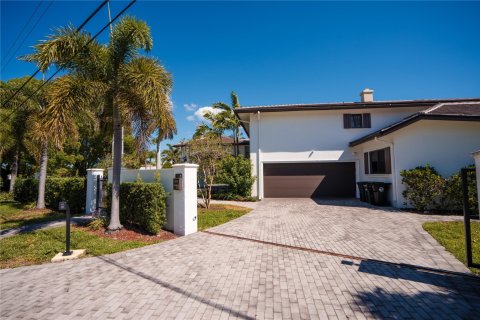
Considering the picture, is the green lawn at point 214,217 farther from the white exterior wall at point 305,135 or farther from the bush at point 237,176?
the white exterior wall at point 305,135

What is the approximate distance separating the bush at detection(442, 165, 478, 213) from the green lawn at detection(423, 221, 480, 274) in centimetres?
162

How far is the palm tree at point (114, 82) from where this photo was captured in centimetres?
674

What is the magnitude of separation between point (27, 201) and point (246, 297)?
19092 mm

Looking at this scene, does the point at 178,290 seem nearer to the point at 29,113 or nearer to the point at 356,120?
the point at 356,120

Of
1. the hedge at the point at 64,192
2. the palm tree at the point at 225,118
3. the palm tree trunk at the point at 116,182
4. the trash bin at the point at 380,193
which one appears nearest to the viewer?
the palm tree trunk at the point at 116,182

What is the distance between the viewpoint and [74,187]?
Answer: 1220 centimetres

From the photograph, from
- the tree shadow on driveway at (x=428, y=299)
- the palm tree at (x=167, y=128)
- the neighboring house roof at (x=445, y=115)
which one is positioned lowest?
the tree shadow on driveway at (x=428, y=299)

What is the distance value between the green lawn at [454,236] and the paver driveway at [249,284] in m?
0.29

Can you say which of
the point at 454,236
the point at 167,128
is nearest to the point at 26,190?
the point at 167,128

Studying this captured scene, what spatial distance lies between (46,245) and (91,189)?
5.17 meters

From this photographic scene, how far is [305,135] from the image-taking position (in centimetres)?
1596

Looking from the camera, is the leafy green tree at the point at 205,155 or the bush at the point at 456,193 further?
the leafy green tree at the point at 205,155

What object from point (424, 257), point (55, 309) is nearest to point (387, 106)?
point (424, 257)

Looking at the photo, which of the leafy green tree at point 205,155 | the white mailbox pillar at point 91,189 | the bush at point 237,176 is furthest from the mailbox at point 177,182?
the bush at point 237,176
